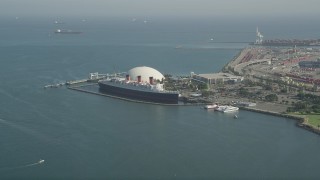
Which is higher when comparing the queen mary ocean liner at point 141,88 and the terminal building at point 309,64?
the terminal building at point 309,64

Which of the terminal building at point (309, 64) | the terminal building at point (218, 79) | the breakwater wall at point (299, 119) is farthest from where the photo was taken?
the terminal building at point (309, 64)

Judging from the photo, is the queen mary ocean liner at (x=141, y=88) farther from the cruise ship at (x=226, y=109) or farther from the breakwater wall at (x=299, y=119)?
the breakwater wall at (x=299, y=119)

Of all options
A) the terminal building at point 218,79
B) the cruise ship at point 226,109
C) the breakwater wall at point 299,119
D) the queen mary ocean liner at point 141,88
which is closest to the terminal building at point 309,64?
the terminal building at point 218,79

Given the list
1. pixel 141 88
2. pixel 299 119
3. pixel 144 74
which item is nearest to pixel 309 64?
pixel 144 74

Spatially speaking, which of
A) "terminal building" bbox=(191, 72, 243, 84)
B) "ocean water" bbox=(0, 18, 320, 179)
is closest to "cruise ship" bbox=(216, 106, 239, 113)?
"ocean water" bbox=(0, 18, 320, 179)

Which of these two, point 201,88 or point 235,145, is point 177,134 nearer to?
point 235,145

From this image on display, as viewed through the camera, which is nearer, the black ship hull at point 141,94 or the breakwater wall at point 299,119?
the breakwater wall at point 299,119

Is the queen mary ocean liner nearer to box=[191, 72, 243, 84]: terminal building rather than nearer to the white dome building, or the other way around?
the white dome building

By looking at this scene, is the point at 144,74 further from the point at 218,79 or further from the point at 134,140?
the point at 134,140

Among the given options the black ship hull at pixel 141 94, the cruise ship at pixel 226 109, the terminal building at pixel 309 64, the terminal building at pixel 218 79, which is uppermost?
the terminal building at pixel 309 64
